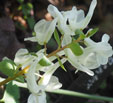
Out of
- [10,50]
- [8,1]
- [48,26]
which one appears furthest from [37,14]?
[48,26]

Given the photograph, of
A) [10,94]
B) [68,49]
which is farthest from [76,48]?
[10,94]

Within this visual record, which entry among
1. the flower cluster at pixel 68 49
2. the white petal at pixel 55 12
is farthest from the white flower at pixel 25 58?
the white petal at pixel 55 12

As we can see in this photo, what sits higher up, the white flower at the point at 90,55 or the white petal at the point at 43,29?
the white petal at the point at 43,29

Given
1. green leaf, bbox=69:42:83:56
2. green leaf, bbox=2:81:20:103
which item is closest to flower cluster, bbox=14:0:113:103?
green leaf, bbox=69:42:83:56

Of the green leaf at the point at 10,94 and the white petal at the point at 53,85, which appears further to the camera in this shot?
the green leaf at the point at 10,94

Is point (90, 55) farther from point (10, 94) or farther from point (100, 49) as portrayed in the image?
point (10, 94)

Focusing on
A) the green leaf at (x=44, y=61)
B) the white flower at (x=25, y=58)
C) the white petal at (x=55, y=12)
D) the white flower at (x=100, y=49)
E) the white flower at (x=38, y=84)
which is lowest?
the white flower at (x=38, y=84)

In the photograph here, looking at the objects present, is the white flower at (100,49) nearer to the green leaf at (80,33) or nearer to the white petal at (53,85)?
the green leaf at (80,33)

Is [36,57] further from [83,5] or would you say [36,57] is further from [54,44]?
[83,5]

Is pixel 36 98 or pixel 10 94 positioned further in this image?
pixel 10 94

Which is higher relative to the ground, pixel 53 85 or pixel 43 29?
pixel 43 29

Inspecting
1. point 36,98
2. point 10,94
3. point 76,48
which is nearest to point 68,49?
point 76,48

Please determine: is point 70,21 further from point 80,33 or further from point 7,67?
point 7,67
